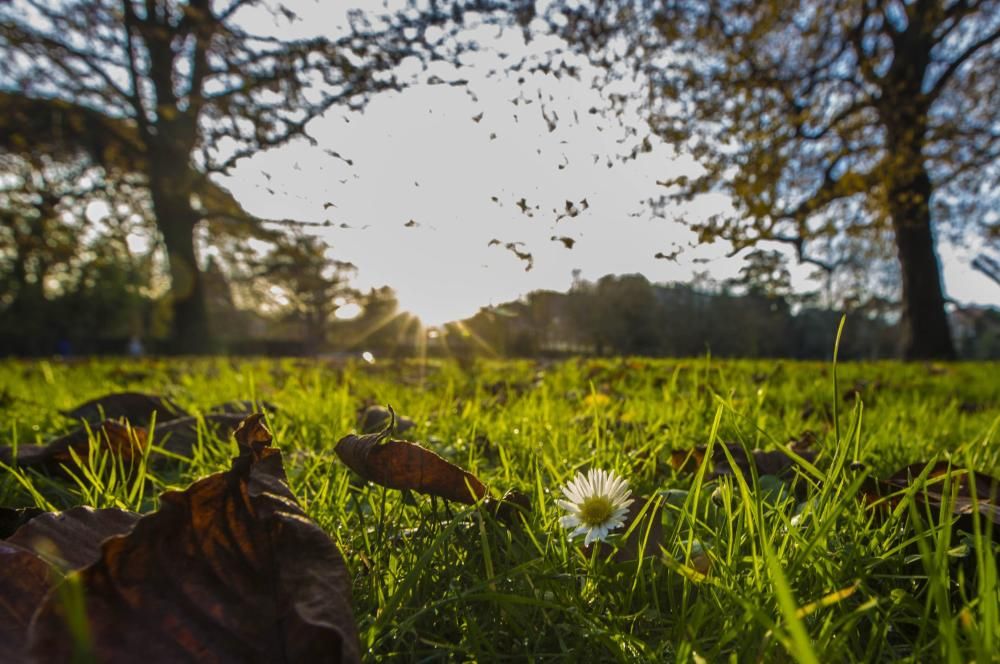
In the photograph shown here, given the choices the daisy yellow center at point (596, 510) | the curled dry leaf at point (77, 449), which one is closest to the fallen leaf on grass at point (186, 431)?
the curled dry leaf at point (77, 449)

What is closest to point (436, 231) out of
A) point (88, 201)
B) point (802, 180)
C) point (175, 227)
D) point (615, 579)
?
point (615, 579)

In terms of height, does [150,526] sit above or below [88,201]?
below

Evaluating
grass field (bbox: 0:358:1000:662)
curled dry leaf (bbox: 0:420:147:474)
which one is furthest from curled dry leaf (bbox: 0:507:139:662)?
curled dry leaf (bbox: 0:420:147:474)

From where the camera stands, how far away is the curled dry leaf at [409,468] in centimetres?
90

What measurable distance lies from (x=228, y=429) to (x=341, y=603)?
1.25 meters

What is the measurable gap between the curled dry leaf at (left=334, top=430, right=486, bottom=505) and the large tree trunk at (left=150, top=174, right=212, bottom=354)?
586 inches

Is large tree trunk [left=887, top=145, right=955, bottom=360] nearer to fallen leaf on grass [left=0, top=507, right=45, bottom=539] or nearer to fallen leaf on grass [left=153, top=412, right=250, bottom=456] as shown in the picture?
fallen leaf on grass [left=153, top=412, right=250, bottom=456]

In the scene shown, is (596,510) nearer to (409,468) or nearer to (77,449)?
(409,468)

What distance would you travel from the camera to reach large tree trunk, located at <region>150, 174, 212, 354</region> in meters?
14.9

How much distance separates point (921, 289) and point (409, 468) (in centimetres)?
1355

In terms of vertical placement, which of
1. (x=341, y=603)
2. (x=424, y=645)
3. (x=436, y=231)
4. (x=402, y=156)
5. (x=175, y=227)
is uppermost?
(x=175, y=227)

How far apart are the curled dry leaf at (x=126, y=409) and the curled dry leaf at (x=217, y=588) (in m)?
1.42

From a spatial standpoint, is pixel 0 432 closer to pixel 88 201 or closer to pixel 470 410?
pixel 470 410

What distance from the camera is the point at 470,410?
210 centimetres
